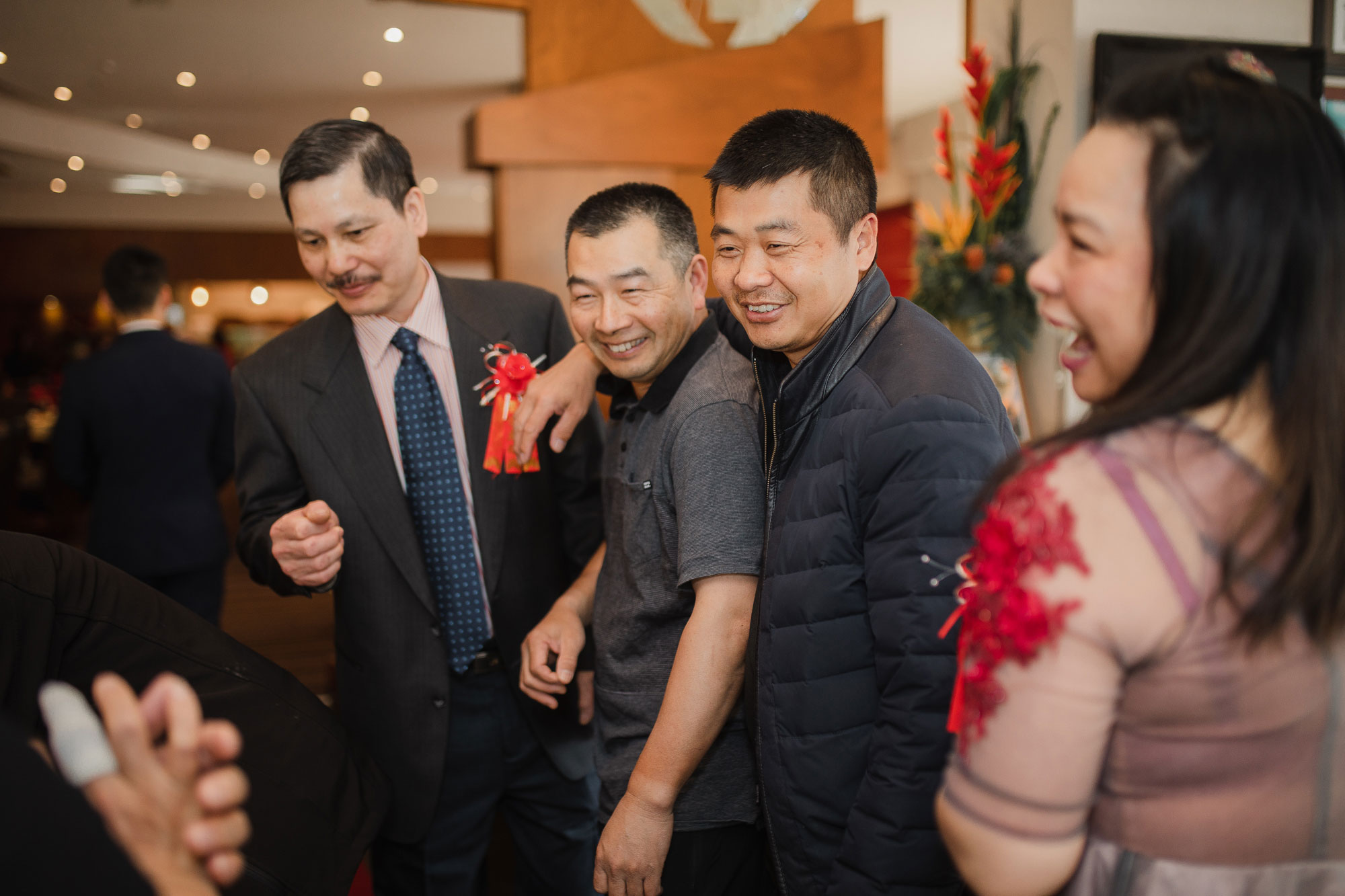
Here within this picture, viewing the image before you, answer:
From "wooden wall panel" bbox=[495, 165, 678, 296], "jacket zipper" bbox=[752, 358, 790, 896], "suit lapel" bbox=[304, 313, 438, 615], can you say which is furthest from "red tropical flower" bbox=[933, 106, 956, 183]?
"suit lapel" bbox=[304, 313, 438, 615]

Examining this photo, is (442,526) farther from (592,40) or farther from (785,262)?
(592,40)

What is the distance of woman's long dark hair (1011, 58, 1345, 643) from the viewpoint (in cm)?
65

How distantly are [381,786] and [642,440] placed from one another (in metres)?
0.73

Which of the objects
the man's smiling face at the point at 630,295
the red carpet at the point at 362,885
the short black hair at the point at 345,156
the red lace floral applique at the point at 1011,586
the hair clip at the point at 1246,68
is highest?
the short black hair at the point at 345,156

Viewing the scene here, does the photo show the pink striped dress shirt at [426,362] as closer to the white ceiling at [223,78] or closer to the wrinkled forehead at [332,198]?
the wrinkled forehead at [332,198]

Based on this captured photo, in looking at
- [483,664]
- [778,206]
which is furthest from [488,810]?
[778,206]

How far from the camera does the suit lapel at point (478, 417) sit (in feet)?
5.71

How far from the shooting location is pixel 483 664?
1.75m

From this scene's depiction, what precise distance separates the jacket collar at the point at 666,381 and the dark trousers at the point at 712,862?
A: 26.6 inches

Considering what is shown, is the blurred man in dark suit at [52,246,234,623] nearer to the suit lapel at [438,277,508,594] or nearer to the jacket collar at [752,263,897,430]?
the suit lapel at [438,277,508,594]

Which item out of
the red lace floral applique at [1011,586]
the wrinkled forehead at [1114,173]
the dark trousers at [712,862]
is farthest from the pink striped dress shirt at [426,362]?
the wrinkled forehead at [1114,173]

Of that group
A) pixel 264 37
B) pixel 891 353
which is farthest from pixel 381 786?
pixel 264 37

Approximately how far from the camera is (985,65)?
2934mm

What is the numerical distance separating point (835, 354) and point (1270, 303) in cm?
57
